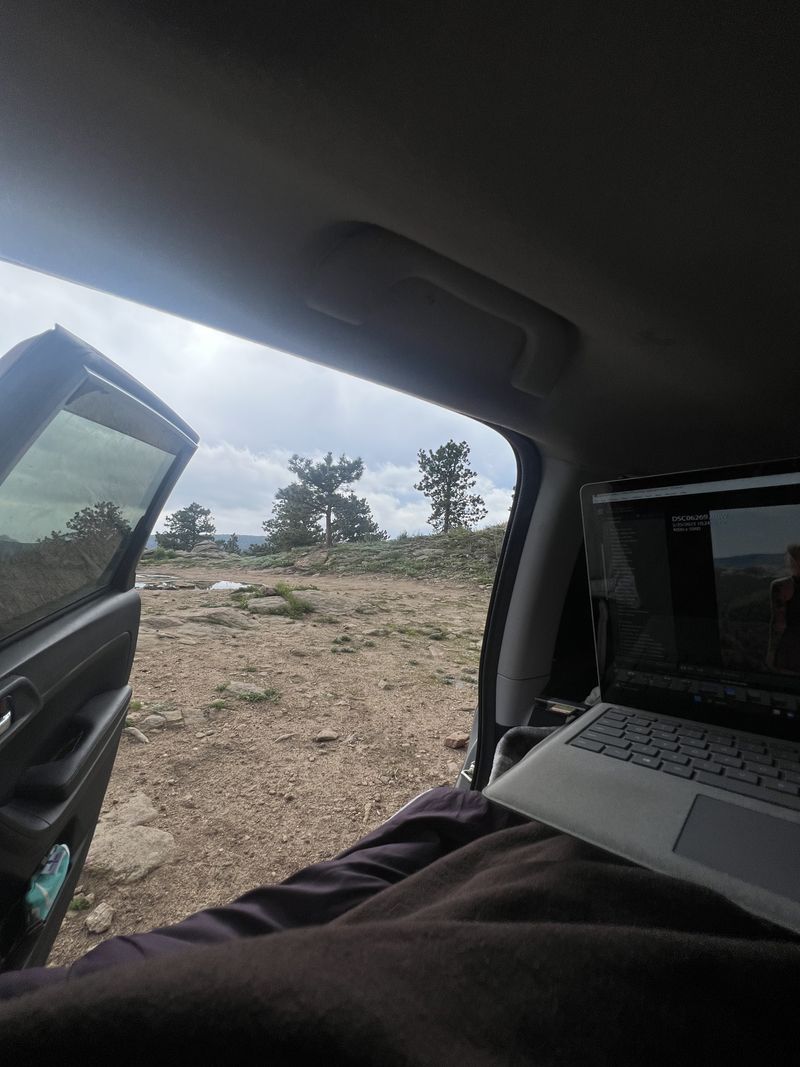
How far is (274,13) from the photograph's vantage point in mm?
480

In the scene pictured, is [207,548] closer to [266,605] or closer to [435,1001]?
[266,605]

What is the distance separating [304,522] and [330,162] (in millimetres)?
13901

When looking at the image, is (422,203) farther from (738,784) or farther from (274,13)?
(738,784)

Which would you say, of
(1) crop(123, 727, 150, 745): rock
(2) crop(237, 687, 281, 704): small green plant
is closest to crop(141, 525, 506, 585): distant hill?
(2) crop(237, 687, 281, 704): small green plant

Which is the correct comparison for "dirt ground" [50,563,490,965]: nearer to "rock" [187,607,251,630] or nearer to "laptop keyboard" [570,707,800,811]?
"rock" [187,607,251,630]

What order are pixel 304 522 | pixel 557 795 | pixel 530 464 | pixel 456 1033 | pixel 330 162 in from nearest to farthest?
pixel 456 1033 < pixel 330 162 < pixel 557 795 < pixel 530 464 < pixel 304 522

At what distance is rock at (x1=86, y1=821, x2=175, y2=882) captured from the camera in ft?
7.23

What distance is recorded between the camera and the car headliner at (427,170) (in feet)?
1.58

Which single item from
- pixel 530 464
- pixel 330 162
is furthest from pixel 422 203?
pixel 530 464

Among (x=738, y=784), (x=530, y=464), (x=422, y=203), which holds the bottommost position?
(x=738, y=784)

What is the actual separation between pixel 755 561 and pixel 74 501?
1.68m

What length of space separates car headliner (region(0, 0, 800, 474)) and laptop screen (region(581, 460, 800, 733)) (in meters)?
0.32

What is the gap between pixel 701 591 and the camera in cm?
103

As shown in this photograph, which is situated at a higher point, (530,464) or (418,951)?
(530,464)
